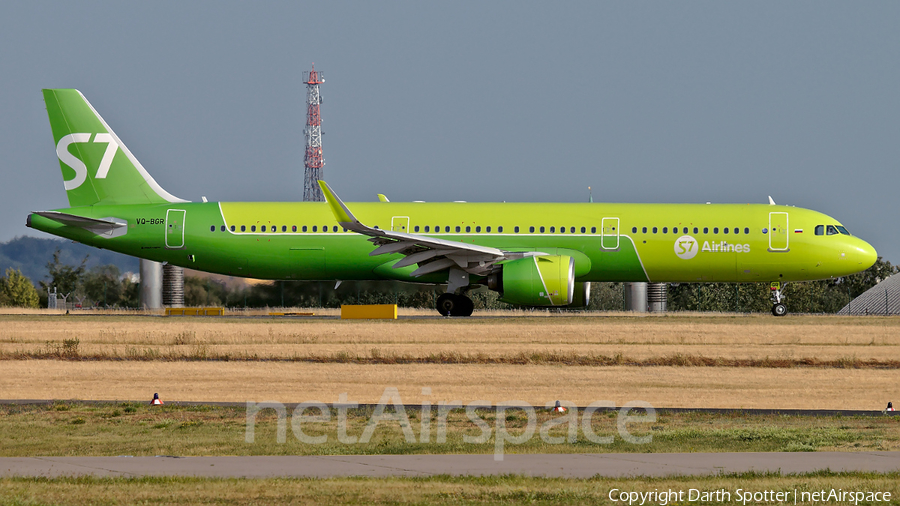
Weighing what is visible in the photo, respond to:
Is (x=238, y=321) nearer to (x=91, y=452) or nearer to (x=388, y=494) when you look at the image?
(x=91, y=452)

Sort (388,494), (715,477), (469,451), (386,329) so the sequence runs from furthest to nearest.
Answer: (386,329) < (469,451) < (715,477) < (388,494)

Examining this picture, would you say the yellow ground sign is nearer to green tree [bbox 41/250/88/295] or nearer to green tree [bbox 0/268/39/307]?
green tree [bbox 41/250/88/295]

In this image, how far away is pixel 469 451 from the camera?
12.4 meters

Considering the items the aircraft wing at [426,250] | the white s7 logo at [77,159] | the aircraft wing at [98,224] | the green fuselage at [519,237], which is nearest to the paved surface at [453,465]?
the aircraft wing at [426,250]

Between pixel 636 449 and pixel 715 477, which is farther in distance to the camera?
pixel 636 449

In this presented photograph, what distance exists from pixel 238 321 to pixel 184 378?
43.3 ft

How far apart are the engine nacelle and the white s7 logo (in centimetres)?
1585

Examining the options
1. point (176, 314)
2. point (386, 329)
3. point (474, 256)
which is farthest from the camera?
point (176, 314)

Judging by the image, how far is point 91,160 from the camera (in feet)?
129

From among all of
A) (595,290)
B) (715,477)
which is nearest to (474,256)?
(715,477)

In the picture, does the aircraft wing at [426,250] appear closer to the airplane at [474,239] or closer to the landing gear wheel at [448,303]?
the airplane at [474,239]

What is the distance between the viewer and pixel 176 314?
44.1 m

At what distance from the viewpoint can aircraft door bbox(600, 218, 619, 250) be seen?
119 feet

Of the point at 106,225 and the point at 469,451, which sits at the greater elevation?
the point at 106,225
